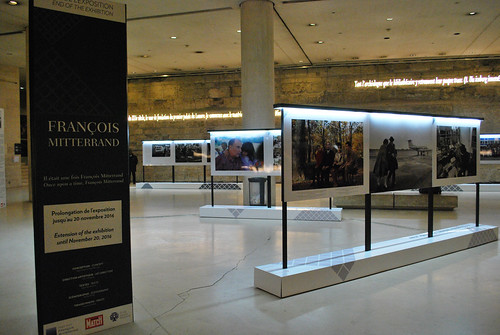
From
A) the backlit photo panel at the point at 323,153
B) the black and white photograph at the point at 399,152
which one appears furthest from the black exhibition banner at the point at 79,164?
the black and white photograph at the point at 399,152

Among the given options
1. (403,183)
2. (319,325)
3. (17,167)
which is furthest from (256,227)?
(17,167)

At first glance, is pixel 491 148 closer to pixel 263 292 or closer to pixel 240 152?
pixel 240 152

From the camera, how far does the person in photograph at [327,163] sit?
5.26 metres

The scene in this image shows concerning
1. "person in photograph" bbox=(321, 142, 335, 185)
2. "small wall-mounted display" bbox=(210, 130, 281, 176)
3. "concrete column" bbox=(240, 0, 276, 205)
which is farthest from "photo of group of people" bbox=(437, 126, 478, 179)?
"concrete column" bbox=(240, 0, 276, 205)

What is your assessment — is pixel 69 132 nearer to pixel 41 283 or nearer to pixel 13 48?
pixel 41 283

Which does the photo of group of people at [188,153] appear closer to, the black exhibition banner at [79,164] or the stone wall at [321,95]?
the stone wall at [321,95]

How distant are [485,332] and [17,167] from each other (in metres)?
22.9

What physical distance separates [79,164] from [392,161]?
446cm

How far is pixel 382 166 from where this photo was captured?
5977 mm

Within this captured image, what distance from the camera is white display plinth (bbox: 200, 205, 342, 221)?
10125mm

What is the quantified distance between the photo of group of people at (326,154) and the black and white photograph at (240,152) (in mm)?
5171

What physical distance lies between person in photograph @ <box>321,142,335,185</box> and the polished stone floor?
139 centimetres

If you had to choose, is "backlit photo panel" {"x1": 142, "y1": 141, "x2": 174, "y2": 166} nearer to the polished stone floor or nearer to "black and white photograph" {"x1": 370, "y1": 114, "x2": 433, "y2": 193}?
the polished stone floor

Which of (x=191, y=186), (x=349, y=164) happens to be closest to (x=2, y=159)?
(x=191, y=186)
